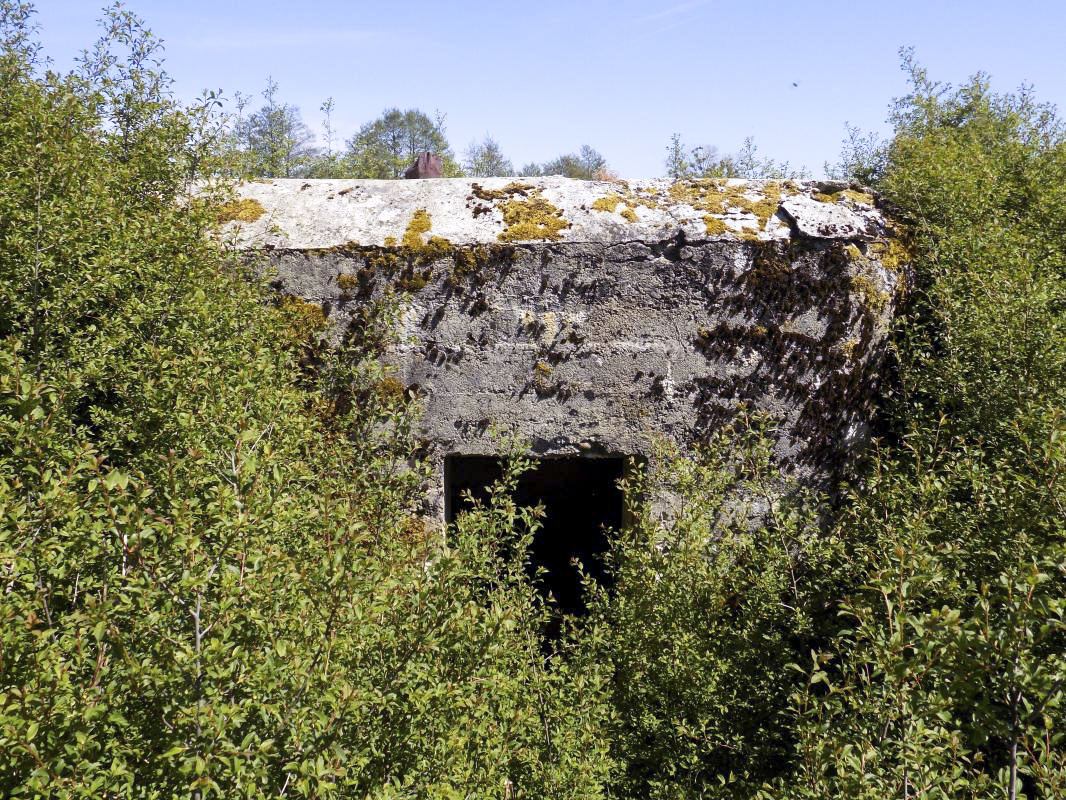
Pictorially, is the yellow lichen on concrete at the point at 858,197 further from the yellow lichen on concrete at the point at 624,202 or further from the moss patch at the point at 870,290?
the yellow lichen on concrete at the point at 624,202

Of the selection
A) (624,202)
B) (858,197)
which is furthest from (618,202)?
(858,197)

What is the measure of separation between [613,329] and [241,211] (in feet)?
8.24

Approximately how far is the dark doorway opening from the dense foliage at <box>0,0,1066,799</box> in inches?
98.0

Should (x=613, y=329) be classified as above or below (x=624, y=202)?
below

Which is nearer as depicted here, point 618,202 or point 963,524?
point 963,524

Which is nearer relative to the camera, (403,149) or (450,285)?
(450,285)

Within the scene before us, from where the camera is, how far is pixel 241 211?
5074 mm

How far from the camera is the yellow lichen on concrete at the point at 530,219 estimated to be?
4852 mm

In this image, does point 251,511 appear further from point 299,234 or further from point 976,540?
point 299,234

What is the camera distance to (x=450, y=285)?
15.8ft

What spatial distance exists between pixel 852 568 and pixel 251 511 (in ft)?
8.24

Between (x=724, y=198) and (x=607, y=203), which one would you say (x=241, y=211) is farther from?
(x=724, y=198)

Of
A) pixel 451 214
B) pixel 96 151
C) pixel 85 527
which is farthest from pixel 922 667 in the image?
pixel 96 151

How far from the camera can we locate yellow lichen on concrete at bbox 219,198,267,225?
5000 mm
